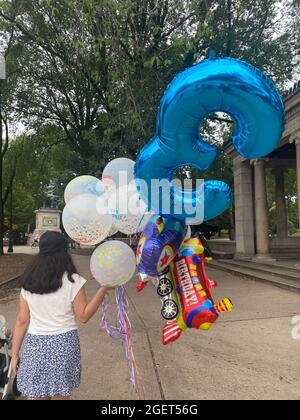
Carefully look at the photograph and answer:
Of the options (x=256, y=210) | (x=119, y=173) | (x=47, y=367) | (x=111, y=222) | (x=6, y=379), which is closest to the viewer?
(x=47, y=367)

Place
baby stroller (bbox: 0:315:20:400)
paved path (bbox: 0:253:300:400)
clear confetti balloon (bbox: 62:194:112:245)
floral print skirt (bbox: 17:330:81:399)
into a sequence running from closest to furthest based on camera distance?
floral print skirt (bbox: 17:330:81:399) → clear confetti balloon (bbox: 62:194:112:245) → baby stroller (bbox: 0:315:20:400) → paved path (bbox: 0:253:300:400)

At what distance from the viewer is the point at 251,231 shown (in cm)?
1558

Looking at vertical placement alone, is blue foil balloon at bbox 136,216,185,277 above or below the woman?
above

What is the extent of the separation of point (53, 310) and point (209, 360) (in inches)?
110

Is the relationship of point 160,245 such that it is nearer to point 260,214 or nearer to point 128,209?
point 128,209

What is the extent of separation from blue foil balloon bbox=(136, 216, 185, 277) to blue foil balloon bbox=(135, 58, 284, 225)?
0.22 meters

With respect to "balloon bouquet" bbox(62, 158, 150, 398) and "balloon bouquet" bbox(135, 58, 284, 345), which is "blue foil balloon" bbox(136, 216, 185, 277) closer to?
"balloon bouquet" bbox(135, 58, 284, 345)

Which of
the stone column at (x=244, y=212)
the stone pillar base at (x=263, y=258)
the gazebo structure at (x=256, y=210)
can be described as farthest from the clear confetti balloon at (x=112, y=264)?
the stone column at (x=244, y=212)

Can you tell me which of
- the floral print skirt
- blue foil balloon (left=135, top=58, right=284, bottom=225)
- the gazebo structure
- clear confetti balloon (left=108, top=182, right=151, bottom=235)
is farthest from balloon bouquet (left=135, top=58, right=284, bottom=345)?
the gazebo structure

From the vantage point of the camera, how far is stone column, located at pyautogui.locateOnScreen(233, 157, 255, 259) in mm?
15414

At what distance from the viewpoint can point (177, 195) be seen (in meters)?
3.01

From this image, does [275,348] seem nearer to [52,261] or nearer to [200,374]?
[200,374]

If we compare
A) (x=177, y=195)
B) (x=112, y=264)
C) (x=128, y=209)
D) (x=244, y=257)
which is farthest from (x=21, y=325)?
(x=244, y=257)

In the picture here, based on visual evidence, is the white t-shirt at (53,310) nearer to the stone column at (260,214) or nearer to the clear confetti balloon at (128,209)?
the clear confetti balloon at (128,209)
